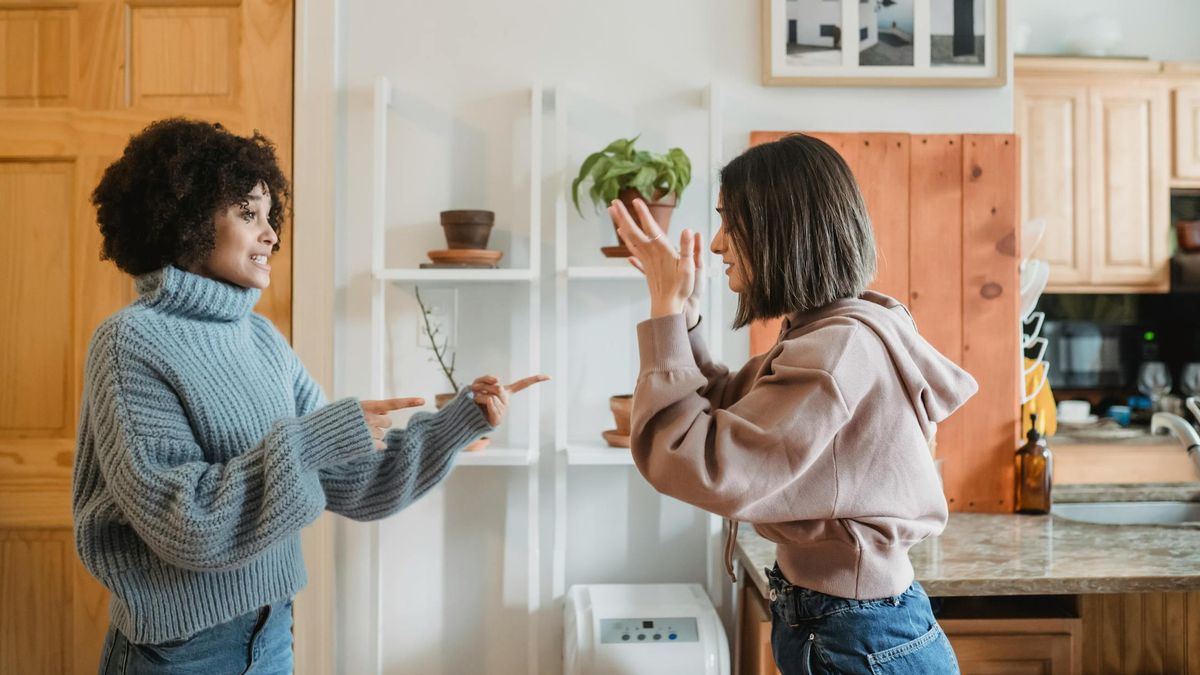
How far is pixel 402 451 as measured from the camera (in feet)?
4.61

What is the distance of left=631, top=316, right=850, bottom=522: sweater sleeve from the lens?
100cm

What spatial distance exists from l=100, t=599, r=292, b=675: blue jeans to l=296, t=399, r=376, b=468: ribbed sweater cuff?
290 mm

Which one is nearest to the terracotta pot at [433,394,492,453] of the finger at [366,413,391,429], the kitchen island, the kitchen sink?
the finger at [366,413,391,429]

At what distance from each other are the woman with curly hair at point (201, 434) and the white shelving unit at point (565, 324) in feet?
2.25

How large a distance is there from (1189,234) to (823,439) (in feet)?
11.5

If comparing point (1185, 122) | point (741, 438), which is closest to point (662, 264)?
point (741, 438)

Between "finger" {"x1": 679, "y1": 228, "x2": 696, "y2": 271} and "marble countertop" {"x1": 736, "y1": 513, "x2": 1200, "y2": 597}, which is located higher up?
"finger" {"x1": 679, "y1": 228, "x2": 696, "y2": 271}

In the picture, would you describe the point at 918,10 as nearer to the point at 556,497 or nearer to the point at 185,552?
the point at 556,497

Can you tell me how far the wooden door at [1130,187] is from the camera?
370 cm

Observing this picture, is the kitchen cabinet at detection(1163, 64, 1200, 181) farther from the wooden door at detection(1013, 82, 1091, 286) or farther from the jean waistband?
the jean waistband

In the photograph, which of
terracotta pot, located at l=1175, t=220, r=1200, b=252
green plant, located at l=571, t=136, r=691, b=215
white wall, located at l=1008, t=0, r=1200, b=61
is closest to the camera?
green plant, located at l=571, t=136, r=691, b=215

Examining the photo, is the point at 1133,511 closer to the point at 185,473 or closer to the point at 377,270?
the point at 377,270

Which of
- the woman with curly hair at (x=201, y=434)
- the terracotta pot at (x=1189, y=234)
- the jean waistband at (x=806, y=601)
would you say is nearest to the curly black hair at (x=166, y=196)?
the woman with curly hair at (x=201, y=434)

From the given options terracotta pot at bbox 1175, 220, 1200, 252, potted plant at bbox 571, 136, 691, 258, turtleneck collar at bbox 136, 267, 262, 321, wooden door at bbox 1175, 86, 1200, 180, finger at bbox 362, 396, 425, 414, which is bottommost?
finger at bbox 362, 396, 425, 414
